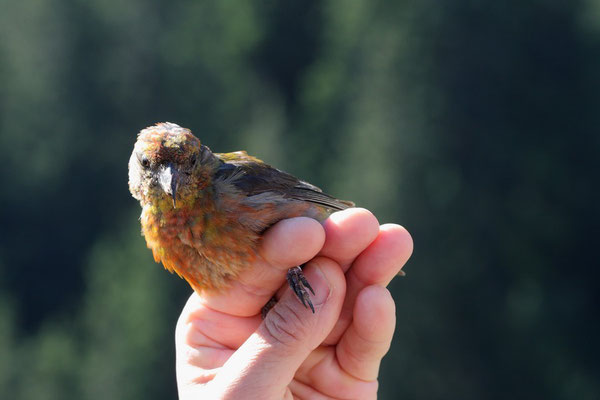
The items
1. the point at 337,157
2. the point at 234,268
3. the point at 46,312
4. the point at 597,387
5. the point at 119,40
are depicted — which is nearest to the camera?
the point at 234,268

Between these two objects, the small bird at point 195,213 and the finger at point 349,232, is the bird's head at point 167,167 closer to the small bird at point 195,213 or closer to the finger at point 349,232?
the small bird at point 195,213

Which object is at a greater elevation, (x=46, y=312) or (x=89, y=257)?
(x=89, y=257)

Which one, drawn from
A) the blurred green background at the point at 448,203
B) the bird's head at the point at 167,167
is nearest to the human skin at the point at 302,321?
the bird's head at the point at 167,167

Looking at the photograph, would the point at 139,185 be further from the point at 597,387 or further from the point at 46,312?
the point at 46,312

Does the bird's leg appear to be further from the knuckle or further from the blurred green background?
the blurred green background

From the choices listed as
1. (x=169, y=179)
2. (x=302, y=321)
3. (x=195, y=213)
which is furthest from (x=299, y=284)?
(x=169, y=179)

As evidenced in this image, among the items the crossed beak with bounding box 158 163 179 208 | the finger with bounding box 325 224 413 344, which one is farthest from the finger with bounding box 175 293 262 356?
the crossed beak with bounding box 158 163 179 208

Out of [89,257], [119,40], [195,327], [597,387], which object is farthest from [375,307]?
[119,40]
